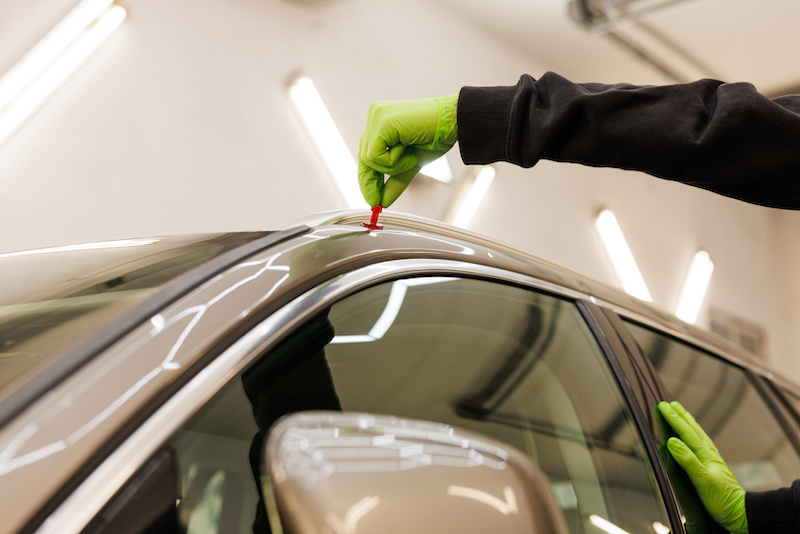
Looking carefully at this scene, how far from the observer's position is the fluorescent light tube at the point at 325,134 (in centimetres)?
283

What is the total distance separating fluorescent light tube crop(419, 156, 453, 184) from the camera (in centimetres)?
329

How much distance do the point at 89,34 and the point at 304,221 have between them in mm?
1982

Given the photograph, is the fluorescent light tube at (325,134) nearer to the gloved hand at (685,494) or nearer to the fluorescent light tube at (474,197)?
the fluorescent light tube at (474,197)

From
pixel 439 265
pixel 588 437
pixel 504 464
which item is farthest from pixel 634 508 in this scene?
pixel 504 464

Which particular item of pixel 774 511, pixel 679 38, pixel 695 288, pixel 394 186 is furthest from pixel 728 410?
pixel 695 288

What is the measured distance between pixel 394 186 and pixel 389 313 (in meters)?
0.48

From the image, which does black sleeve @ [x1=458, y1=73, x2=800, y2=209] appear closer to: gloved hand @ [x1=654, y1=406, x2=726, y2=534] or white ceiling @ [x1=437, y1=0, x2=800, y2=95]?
gloved hand @ [x1=654, y1=406, x2=726, y2=534]

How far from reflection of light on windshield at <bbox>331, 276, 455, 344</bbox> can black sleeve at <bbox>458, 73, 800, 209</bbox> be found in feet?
1.08

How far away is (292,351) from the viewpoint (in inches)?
20.8

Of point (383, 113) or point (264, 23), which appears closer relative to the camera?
point (383, 113)

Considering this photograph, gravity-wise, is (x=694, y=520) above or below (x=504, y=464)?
below

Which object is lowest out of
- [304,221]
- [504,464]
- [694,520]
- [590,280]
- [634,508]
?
[694,520]

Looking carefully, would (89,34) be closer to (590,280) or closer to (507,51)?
(590,280)

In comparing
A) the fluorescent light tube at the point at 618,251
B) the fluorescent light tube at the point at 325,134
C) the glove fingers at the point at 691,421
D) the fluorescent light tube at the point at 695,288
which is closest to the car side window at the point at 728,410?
the glove fingers at the point at 691,421
